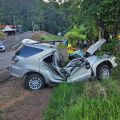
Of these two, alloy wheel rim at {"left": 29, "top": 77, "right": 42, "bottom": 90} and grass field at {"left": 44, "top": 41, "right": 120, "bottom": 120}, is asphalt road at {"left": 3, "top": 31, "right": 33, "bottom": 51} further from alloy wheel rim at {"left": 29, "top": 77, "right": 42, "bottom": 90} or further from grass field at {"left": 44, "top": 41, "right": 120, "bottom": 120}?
grass field at {"left": 44, "top": 41, "right": 120, "bottom": 120}

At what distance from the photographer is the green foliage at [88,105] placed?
8384 millimetres

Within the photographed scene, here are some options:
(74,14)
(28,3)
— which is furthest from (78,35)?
(28,3)

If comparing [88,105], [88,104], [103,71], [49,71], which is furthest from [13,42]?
[88,105]

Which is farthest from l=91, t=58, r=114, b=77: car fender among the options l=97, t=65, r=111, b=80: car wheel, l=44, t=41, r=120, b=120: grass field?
l=44, t=41, r=120, b=120: grass field

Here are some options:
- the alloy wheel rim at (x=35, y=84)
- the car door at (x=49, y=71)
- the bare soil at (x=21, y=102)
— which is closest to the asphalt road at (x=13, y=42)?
the car door at (x=49, y=71)

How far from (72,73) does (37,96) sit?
2.09 m

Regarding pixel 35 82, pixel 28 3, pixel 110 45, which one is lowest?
pixel 28 3

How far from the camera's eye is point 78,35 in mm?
37031

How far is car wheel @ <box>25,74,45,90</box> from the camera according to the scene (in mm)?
14906

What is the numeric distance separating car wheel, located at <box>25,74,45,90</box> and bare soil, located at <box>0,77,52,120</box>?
214 millimetres

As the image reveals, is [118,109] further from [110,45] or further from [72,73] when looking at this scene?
[110,45]

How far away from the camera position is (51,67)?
15117 millimetres

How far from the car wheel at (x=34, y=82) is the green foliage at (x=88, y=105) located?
320 centimetres

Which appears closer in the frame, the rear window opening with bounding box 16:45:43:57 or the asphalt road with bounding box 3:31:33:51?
the rear window opening with bounding box 16:45:43:57
